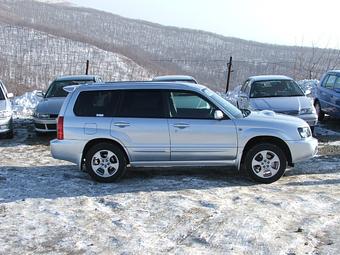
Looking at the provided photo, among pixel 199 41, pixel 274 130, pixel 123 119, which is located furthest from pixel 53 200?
pixel 199 41

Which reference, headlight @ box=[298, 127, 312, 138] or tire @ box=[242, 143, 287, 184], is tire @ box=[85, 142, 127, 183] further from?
headlight @ box=[298, 127, 312, 138]

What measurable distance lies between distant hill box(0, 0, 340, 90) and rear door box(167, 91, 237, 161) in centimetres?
1877

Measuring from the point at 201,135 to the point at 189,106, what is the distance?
1.80ft

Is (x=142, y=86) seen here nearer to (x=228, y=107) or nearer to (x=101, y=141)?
(x=101, y=141)

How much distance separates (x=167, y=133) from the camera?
8.01 m

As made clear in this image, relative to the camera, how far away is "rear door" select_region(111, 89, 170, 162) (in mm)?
8047

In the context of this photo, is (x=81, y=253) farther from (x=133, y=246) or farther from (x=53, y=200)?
(x=53, y=200)

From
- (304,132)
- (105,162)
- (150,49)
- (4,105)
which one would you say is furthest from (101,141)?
(150,49)

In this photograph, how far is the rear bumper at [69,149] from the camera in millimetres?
8141

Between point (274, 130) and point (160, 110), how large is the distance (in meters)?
1.84

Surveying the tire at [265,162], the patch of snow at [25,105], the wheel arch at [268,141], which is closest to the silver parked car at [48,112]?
the patch of snow at [25,105]

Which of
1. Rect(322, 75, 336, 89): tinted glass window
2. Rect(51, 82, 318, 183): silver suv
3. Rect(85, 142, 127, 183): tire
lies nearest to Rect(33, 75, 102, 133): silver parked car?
Rect(51, 82, 318, 183): silver suv

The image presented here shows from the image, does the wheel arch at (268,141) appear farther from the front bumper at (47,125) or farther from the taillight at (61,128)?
the front bumper at (47,125)

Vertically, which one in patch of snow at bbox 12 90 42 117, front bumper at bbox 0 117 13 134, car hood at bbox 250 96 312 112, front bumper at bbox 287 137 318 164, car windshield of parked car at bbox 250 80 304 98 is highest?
car windshield of parked car at bbox 250 80 304 98
